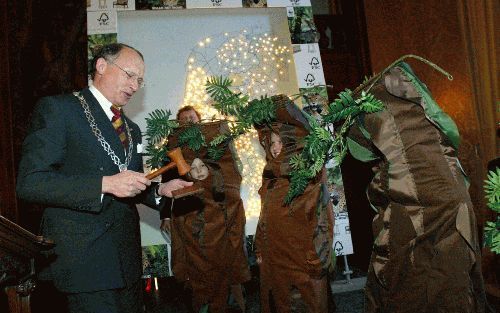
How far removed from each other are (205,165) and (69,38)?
2.83 m

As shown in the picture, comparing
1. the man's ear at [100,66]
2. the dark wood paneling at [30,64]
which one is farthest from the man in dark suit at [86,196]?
the dark wood paneling at [30,64]

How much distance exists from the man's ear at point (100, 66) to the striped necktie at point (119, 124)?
19 cm

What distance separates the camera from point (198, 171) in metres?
2.99

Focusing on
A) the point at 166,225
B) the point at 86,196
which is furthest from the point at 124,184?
the point at 166,225

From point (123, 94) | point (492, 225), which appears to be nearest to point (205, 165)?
point (123, 94)

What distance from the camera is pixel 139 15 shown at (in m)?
4.47

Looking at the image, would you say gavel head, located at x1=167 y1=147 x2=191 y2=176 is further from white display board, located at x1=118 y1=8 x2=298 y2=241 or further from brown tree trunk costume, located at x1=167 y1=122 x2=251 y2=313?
white display board, located at x1=118 y1=8 x2=298 y2=241

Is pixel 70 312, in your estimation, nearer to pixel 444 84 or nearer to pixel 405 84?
pixel 405 84

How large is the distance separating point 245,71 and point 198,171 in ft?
6.41

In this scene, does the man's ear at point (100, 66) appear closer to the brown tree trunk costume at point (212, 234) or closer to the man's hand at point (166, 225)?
the brown tree trunk costume at point (212, 234)

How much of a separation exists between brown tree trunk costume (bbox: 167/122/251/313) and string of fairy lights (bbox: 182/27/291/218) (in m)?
1.34

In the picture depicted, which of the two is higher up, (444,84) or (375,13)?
(375,13)

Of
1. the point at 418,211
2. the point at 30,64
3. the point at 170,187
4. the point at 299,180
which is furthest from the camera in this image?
the point at 30,64

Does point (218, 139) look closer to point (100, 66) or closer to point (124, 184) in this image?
point (100, 66)
